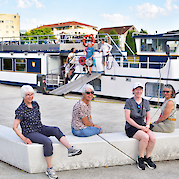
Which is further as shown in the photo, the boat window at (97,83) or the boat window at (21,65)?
the boat window at (21,65)

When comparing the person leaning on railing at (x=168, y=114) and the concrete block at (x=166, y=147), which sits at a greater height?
the person leaning on railing at (x=168, y=114)

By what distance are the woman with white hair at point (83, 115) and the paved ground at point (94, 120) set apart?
0.68 m

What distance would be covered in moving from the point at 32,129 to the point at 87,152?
1.04 metres

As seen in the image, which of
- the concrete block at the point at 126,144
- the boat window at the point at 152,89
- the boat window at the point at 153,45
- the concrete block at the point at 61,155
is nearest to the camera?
the concrete block at the point at 61,155

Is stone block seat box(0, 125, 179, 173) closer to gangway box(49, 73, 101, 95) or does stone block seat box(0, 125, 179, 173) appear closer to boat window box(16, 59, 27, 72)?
gangway box(49, 73, 101, 95)

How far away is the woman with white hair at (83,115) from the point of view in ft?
15.4

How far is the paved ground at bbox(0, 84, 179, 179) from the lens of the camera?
14.5 feet

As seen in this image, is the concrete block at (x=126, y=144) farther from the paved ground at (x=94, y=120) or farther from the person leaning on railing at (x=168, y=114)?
the person leaning on railing at (x=168, y=114)

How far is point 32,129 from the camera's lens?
444cm

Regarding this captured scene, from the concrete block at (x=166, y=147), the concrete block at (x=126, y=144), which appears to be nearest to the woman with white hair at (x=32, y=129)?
the concrete block at (x=126, y=144)

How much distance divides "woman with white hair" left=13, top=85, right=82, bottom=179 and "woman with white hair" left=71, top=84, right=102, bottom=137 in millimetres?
448

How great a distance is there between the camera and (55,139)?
4723 millimetres

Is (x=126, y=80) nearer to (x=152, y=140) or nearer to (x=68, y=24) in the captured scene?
(x=152, y=140)

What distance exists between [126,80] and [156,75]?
1585mm
